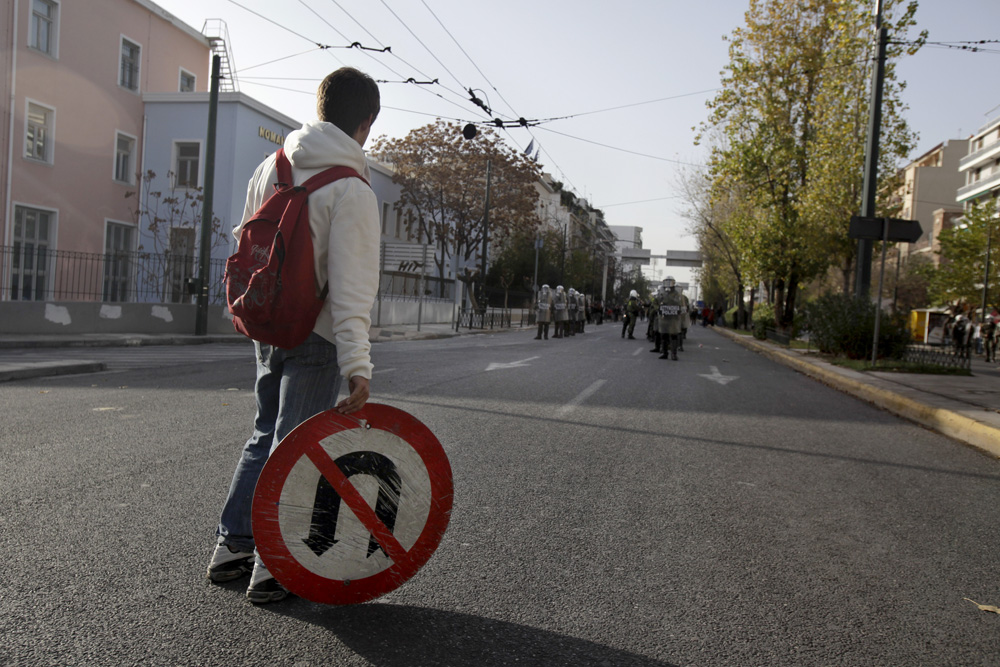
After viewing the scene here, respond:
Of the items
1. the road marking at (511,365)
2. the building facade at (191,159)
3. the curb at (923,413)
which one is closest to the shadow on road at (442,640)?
the curb at (923,413)

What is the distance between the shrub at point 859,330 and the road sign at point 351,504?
15109mm

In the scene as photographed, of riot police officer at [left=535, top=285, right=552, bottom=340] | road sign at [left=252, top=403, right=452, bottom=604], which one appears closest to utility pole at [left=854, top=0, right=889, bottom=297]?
riot police officer at [left=535, top=285, right=552, bottom=340]

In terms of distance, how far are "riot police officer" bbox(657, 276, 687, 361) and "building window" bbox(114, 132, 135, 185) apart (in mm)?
19675

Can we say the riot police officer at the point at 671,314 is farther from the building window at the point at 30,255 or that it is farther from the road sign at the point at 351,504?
the road sign at the point at 351,504

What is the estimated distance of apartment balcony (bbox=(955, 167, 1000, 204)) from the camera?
6538cm

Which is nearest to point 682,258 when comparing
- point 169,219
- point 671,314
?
point 169,219

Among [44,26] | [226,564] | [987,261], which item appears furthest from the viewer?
[987,261]

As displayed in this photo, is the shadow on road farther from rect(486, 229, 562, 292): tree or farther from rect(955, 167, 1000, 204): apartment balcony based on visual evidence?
rect(955, 167, 1000, 204): apartment balcony

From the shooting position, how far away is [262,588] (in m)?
2.80

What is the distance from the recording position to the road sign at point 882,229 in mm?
13945

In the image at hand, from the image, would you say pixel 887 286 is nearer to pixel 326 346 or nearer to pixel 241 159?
pixel 241 159

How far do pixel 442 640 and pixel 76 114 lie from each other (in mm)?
26799

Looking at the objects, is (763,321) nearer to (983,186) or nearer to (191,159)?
(191,159)

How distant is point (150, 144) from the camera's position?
2848cm
